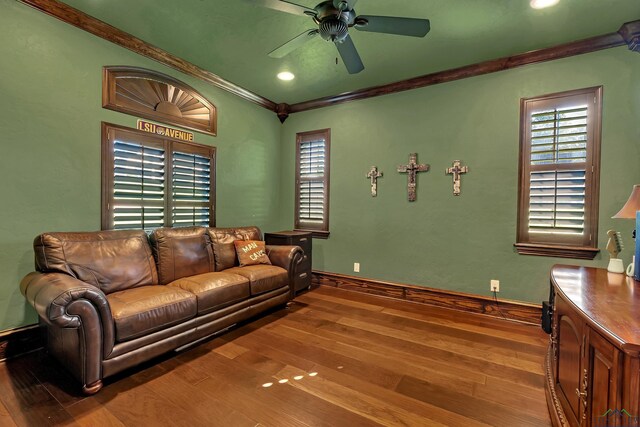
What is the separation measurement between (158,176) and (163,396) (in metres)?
2.24

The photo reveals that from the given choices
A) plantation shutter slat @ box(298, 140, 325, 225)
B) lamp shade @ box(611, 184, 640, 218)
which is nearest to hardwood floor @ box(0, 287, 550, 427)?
lamp shade @ box(611, 184, 640, 218)

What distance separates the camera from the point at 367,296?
12.8 feet

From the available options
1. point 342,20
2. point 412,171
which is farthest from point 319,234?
point 342,20

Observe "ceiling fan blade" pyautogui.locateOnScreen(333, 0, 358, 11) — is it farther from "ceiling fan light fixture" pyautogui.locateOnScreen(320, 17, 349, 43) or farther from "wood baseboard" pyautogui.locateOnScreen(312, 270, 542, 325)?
"wood baseboard" pyautogui.locateOnScreen(312, 270, 542, 325)

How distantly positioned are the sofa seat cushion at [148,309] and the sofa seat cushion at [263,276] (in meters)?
0.65

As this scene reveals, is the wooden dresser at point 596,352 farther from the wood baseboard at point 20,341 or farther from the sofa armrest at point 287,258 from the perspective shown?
the wood baseboard at point 20,341

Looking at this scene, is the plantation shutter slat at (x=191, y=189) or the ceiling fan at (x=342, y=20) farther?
the plantation shutter slat at (x=191, y=189)

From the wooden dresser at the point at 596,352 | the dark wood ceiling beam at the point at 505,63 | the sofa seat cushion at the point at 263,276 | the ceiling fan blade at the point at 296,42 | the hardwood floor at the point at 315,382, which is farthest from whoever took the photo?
the sofa seat cushion at the point at 263,276

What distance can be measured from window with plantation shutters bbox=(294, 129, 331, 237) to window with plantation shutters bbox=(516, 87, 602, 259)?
2.47 m

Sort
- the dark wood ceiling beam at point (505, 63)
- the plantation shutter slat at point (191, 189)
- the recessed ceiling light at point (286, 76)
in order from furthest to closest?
1. the recessed ceiling light at point (286, 76)
2. the plantation shutter slat at point (191, 189)
3. the dark wood ceiling beam at point (505, 63)

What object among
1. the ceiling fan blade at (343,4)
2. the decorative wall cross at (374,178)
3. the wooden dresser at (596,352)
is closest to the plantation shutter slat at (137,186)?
the ceiling fan blade at (343,4)

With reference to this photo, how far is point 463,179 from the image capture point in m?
3.40

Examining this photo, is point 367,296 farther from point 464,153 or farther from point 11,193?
point 11,193

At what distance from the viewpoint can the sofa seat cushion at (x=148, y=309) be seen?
196 cm
